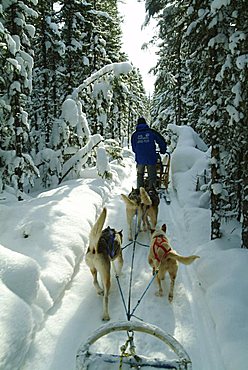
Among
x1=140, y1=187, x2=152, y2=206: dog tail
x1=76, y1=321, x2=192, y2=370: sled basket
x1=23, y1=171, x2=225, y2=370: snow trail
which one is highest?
x1=140, y1=187, x2=152, y2=206: dog tail

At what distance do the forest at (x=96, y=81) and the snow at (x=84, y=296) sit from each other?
116cm

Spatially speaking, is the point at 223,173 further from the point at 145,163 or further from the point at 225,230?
the point at 145,163

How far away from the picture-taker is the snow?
3.29 metres

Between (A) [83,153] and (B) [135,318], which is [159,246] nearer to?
(B) [135,318]

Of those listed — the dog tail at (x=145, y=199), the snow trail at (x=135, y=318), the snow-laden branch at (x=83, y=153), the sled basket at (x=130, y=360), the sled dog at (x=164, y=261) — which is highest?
the snow-laden branch at (x=83, y=153)

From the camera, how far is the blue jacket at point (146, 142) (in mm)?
8867

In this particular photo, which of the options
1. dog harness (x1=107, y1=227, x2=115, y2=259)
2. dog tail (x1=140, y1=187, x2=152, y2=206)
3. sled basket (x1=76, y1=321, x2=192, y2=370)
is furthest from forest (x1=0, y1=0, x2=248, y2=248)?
sled basket (x1=76, y1=321, x2=192, y2=370)

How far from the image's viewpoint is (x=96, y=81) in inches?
461

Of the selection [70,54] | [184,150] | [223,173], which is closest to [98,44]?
[70,54]

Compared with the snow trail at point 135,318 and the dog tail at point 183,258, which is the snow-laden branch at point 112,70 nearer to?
the snow trail at point 135,318

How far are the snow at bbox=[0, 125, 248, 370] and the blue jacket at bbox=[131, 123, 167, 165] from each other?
2654mm

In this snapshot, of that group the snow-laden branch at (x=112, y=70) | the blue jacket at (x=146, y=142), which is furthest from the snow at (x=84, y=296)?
the snow-laden branch at (x=112, y=70)

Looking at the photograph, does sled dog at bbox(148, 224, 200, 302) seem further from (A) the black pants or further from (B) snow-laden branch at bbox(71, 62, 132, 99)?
(B) snow-laden branch at bbox(71, 62, 132, 99)

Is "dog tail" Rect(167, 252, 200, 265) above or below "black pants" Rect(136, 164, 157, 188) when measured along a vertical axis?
below
